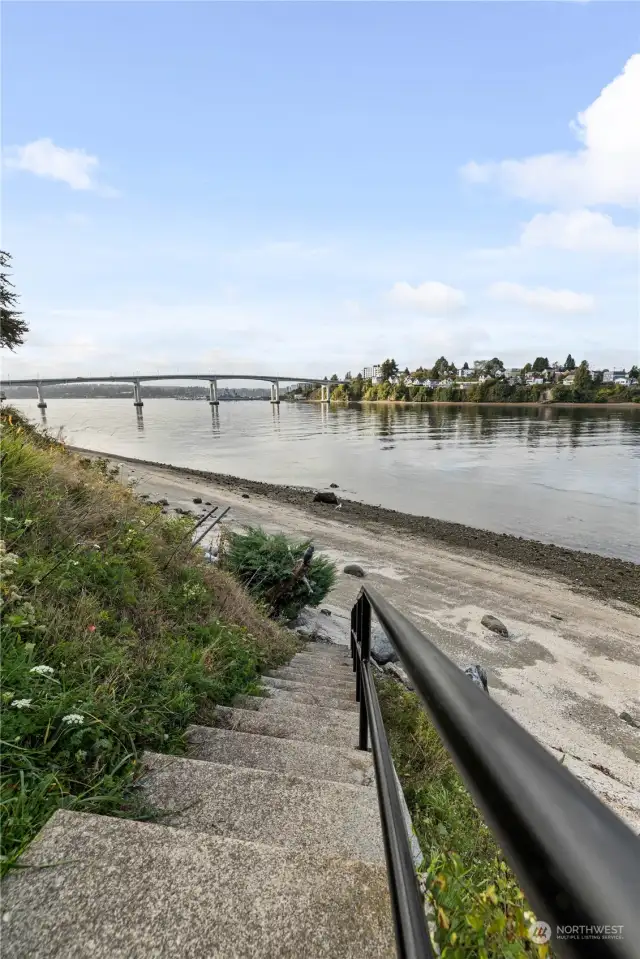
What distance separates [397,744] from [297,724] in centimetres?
71

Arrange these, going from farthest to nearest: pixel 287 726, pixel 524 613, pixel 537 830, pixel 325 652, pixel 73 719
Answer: pixel 524 613 < pixel 325 652 < pixel 287 726 < pixel 73 719 < pixel 537 830

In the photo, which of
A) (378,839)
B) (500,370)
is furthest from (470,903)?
(500,370)

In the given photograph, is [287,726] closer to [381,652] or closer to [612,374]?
[381,652]

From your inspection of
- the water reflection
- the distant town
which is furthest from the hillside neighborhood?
the water reflection

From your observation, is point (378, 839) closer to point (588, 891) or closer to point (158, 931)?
point (158, 931)

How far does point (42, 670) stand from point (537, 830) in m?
2.55

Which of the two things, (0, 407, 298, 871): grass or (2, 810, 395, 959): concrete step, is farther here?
(0, 407, 298, 871): grass

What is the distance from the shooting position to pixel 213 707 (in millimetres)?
3199

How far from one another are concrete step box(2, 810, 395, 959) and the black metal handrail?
0.63m

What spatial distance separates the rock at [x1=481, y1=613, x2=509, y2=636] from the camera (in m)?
8.38

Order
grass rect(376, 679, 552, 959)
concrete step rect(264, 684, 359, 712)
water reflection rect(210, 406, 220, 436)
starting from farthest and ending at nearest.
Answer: water reflection rect(210, 406, 220, 436), concrete step rect(264, 684, 359, 712), grass rect(376, 679, 552, 959)

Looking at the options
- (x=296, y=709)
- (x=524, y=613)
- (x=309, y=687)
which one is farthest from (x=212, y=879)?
(x=524, y=613)

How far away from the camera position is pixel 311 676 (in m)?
4.63

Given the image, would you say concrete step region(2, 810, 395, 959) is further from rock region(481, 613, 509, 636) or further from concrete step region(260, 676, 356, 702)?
rock region(481, 613, 509, 636)
